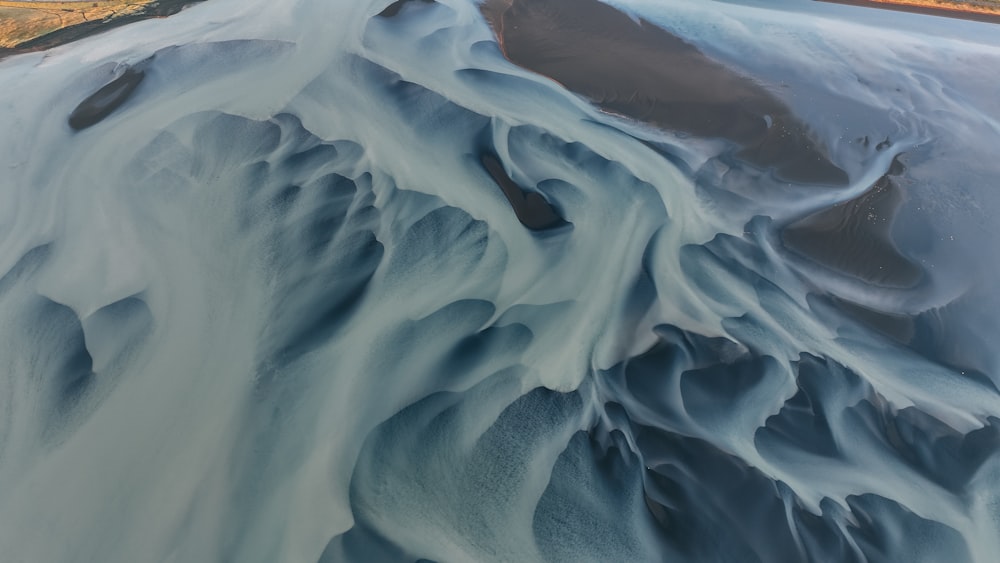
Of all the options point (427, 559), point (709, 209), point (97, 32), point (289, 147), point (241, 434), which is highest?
point (97, 32)

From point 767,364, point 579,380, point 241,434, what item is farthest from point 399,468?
point 767,364

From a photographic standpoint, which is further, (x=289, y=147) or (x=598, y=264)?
(x=289, y=147)

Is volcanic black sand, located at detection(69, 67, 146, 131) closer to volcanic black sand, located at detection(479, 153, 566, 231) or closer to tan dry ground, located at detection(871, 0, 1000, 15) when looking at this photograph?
volcanic black sand, located at detection(479, 153, 566, 231)

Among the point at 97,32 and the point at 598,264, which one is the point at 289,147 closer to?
the point at 598,264

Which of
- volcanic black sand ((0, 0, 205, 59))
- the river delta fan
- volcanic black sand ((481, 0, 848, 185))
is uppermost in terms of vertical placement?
volcanic black sand ((0, 0, 205, 59))

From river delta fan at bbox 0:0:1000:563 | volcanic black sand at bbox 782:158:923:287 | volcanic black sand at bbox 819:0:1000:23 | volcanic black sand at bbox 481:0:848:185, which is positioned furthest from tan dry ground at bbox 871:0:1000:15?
volcanic black sand at bbox 782:158:923:287

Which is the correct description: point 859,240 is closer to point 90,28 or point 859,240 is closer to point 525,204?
point 525,204
